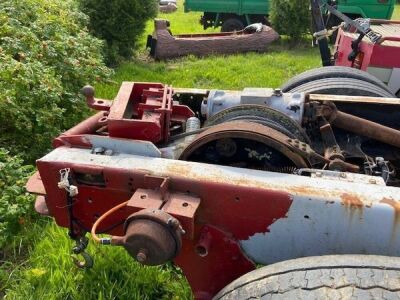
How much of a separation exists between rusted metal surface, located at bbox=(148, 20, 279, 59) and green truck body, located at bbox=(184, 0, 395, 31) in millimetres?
2487

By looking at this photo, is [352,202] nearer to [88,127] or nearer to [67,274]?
[88,127]

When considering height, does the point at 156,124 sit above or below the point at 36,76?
above

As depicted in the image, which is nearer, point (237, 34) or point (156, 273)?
point (156, 273)

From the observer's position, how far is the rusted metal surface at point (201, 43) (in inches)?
323

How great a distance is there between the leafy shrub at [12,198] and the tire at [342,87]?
1.84 metres

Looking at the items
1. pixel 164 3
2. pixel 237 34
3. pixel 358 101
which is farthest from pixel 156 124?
pixel 164 3

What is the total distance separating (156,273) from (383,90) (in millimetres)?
1926

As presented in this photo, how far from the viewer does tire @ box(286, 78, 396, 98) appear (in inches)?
108

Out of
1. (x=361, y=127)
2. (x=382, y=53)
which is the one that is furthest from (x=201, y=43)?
(x=361, y=127)

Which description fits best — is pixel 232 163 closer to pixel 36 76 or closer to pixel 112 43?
pixel 36 76

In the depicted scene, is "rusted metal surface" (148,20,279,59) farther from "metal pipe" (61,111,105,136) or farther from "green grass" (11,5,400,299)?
"metal pipe" (61,111,105,136)

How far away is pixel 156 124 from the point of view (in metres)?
1.87

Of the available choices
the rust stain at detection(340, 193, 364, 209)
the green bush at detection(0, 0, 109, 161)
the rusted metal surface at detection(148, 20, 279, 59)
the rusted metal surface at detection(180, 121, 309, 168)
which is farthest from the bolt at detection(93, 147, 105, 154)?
the rusted metal surface at detection(148, 20, 279, 59)

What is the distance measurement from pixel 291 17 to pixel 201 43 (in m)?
2.90
